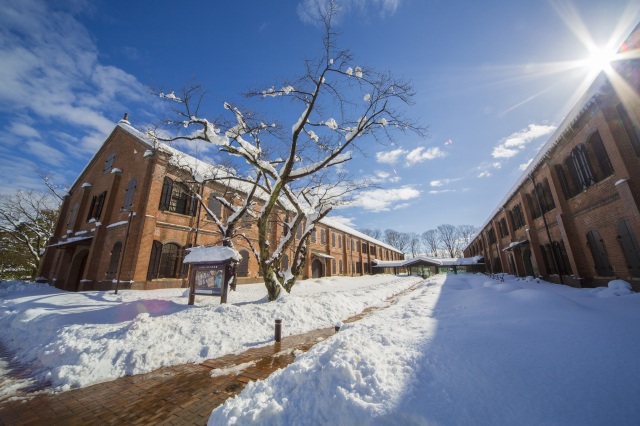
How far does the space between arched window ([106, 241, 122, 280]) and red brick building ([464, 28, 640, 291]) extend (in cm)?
2390

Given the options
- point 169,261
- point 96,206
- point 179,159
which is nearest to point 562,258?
point 179,159

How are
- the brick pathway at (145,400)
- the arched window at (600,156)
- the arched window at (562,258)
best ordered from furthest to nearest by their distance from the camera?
the arched window at (562,258), the arched window at (600,156), the brick pathway at (145,400)

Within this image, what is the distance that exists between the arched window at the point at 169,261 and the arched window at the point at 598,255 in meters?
22.3

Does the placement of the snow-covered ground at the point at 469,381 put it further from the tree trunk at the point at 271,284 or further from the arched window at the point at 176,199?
the arched window at the point at 176,199

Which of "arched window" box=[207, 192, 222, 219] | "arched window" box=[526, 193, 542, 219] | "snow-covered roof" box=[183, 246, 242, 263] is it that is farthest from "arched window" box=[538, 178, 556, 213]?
"arched window" box=[207, 192, 222, 219]

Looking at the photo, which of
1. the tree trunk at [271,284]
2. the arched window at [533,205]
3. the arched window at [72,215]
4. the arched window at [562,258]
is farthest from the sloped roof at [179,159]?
the arched window at [533,205]

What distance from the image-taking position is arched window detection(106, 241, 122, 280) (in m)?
14.5

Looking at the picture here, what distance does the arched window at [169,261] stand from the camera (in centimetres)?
1524

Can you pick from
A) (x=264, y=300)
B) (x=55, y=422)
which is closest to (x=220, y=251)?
(x=264, y=300)

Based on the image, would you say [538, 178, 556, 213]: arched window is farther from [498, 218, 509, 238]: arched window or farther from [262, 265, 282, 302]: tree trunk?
[262, 265, 282, 302]: tree trunk

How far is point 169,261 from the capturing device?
15656mm

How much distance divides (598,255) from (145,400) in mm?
16382

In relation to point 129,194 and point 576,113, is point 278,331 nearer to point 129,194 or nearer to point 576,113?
point 576,113

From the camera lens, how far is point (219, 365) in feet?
16.8
